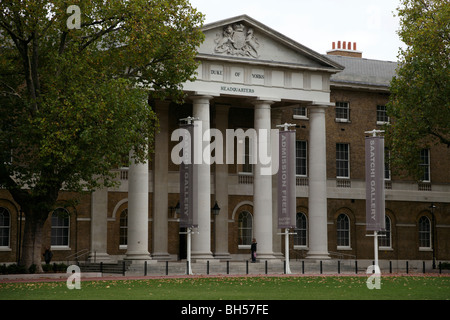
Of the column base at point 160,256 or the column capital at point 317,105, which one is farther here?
the column capital at point 317,105

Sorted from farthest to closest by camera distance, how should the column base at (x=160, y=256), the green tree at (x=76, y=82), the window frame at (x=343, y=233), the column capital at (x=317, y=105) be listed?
1. the window frame at (x=343, y=233)
2. the column capital at (x=317, y=105)
3. the column base at (x=160, y=256)
4. the green tree at (x=76, y=82)

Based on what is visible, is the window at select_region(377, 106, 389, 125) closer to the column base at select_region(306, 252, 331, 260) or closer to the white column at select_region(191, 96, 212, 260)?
the column base at select_region(306, 252, 331, 260)

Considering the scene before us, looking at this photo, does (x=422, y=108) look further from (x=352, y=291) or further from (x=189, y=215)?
(x=352, y=291)

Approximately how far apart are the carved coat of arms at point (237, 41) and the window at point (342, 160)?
11.5 meters

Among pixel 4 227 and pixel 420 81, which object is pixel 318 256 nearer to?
pixel 420 81

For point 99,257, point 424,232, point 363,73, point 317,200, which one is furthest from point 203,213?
point 363,73

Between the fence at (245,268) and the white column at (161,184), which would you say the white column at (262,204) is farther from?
the white column at (161,184)

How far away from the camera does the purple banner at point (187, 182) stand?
4322cm

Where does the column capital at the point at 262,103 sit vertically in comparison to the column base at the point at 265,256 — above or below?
above

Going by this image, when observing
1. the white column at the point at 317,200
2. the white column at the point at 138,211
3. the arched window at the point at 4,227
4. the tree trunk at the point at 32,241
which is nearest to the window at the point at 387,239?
the white column at the point at 317,200

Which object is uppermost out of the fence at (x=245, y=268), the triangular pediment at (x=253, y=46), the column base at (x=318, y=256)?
the triangular pediment at (x=253, y=46)

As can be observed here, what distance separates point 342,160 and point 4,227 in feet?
78.7
